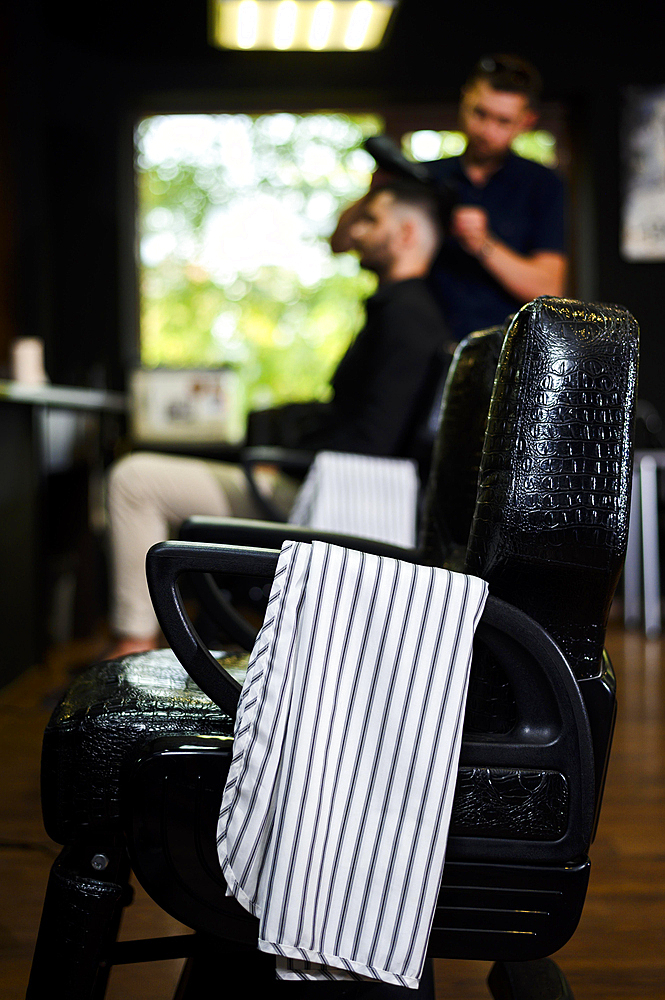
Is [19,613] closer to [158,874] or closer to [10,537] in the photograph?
[10,537]

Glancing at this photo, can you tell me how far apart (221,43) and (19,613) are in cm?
306

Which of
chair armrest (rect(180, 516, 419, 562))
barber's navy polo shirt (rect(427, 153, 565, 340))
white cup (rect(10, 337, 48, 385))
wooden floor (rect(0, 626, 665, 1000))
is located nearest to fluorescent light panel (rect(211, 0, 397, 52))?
barber's navy polo shirt (rect(427, 153, 565, 340))

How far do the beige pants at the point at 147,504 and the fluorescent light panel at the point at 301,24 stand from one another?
2.75 metres

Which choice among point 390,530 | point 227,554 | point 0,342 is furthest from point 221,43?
point 227,554

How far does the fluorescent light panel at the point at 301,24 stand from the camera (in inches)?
164

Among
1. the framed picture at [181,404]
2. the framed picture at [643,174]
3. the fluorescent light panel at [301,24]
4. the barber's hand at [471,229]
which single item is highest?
the fluorescent light panel at [301,24]

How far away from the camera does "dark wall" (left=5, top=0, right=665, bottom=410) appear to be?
176 inches

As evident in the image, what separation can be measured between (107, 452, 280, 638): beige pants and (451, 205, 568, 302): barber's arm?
2229mm

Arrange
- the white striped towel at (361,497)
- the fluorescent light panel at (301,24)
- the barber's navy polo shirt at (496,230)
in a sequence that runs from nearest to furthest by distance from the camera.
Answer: the white striped towel at (361,497) < the fluorescent light panel at (301,24) < the barber's navy polo shirt at (496,230)

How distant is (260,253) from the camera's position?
4.97 meters

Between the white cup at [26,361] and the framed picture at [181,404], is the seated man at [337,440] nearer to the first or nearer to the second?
the white cup at [26,361]

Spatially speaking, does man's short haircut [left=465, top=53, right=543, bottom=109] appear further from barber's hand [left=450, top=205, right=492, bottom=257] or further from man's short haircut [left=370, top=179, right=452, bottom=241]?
man's short haircut [left=370, top=179, right=452, bottom=241]

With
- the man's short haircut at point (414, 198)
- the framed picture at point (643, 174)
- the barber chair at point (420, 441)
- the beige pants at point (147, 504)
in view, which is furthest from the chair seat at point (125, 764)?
the framed picture at point (643, 174)

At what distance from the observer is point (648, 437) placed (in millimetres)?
4289
